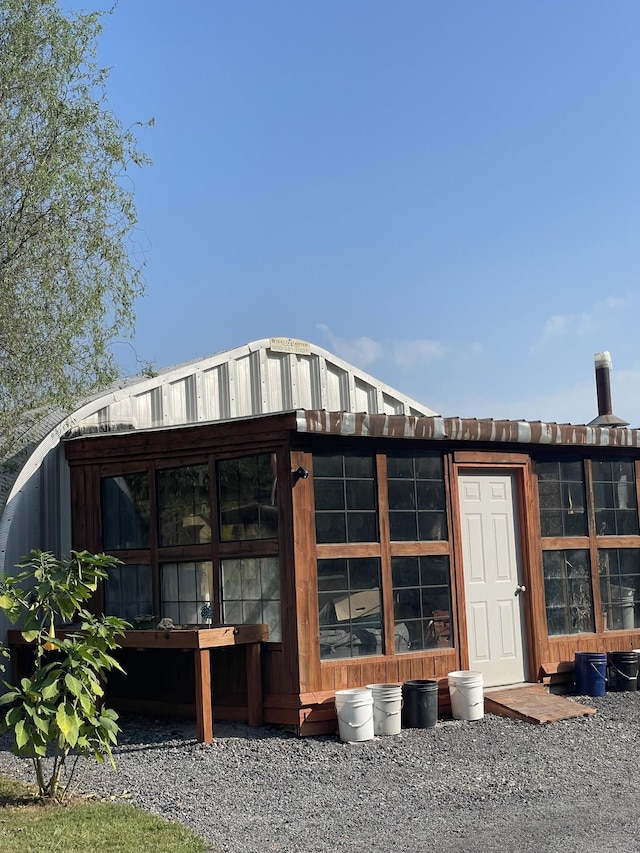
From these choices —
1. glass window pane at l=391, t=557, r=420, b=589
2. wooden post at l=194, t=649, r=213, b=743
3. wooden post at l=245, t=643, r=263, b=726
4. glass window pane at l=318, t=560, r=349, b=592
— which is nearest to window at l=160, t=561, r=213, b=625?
wooden post at l=245, t=643, r=263, b=726

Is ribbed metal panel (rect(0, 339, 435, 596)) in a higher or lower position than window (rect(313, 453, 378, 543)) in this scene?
higher

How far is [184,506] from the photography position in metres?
9.69

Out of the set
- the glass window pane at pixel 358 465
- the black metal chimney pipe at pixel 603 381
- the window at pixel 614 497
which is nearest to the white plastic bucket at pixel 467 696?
the glass window pane at pixel 358 465

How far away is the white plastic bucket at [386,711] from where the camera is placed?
8.64 meters

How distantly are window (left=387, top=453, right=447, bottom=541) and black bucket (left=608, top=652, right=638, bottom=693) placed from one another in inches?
99.8

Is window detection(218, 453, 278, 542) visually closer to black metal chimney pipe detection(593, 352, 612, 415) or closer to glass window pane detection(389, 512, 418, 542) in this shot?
glass window pane detection(389, 512, 418, 542)

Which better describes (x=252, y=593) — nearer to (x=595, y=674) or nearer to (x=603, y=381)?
(x=595, y=674)

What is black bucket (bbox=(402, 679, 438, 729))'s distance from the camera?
8.88 metres

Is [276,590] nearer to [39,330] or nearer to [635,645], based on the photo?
[39,330]

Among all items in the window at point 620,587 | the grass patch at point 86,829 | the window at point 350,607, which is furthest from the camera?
the window at point 620,587

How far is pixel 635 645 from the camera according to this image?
11.1 m

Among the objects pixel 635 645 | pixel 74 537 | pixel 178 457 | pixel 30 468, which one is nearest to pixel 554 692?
pixel 635 645

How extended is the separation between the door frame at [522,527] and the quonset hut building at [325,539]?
0.02m

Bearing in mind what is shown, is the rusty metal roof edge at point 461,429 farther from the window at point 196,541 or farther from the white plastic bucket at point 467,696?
the white plastic bucket at point 467,696
